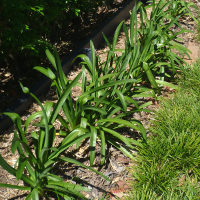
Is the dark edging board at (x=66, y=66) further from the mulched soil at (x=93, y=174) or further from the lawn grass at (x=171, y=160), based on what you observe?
the lawn grass at (x=171, y=160)

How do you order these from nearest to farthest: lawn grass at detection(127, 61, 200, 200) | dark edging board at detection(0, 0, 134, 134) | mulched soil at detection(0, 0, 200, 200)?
1. lawn grass at detection(127, 61, 200, 200)
2. mulched soil at detection(0, 0, 200, 200)
3. dark edging board at detection(0, 0, 134, 134)

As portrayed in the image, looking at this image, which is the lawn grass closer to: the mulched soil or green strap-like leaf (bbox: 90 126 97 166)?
the mulched soil

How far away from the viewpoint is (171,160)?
87.7 inches

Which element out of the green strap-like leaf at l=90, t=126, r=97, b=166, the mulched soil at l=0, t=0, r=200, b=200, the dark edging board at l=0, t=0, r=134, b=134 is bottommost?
the mulched soil at l=0, t=0, r=200, b=200

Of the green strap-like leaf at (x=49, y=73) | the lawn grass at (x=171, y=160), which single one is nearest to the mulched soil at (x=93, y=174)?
the lawn grass at (x=171, y=160)

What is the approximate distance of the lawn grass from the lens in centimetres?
199

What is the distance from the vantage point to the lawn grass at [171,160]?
1993 mm

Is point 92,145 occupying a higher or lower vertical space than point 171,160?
higher

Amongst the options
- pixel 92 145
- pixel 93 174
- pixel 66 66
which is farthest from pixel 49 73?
pixel 66 66

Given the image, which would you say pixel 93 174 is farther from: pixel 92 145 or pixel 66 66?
pixel 66 66

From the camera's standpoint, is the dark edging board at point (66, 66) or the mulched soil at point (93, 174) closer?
the mulched soil at point (93, 174)

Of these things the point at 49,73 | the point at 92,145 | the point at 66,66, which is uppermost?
the point at 49,73

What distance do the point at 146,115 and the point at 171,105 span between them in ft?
0.93

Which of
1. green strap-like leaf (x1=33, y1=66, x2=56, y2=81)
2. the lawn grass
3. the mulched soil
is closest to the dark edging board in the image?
the mulched soil
